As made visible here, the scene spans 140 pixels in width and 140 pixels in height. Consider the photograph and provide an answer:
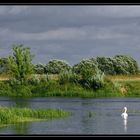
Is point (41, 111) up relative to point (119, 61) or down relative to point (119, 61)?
down

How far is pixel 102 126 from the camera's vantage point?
19906 millimetres

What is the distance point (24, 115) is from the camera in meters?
22.3

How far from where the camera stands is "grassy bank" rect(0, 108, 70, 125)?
66.1ft

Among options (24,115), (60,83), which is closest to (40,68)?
(60,83)

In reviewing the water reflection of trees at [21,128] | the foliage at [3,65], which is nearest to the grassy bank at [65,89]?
the foliage at [3,65]

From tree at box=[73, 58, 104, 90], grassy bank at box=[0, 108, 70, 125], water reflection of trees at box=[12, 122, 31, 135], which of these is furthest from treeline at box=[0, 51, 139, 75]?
water reflection of trees at box=[12, 122, 31, 135]

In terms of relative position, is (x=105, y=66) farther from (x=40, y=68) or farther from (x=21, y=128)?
(x=21, y=128)

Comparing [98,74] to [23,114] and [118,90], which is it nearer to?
[118,90]

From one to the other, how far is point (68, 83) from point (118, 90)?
5.42m

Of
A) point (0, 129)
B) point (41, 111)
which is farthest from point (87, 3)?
point (41, 111)

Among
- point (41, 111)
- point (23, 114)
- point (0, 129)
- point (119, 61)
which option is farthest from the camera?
point (119, 61)

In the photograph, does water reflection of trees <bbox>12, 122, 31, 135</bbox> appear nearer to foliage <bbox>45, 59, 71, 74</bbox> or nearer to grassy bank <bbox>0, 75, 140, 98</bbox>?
grassy bank <bbox>0, 75, 140, 98</bbox>

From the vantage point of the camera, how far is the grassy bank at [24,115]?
2014cm

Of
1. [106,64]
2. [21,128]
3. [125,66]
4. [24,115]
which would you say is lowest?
[21,128]
